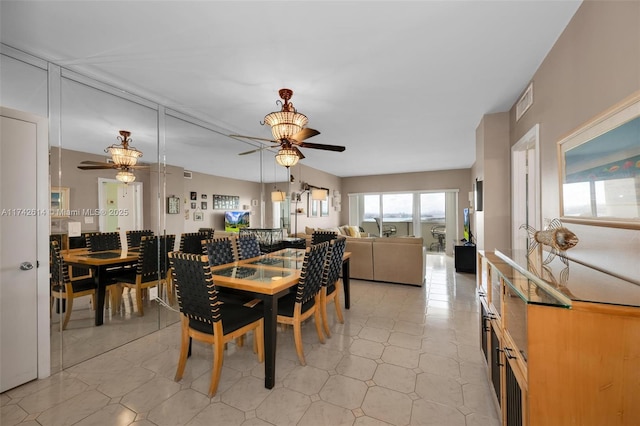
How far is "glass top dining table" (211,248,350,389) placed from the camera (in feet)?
6.30

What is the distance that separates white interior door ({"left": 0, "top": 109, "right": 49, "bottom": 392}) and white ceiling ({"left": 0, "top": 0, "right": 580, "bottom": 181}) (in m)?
0.40

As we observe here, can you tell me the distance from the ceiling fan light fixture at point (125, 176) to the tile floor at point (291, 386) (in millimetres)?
1722

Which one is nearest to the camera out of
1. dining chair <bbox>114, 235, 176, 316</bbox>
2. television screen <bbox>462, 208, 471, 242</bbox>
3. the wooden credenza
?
the wooden credenza

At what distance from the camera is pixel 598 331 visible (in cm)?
85

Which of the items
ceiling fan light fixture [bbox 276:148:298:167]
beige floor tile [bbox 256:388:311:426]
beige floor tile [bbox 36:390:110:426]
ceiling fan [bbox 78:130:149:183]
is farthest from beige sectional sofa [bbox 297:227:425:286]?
beige floor tile [bbox 36:390:110:426]

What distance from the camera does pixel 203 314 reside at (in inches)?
74.2

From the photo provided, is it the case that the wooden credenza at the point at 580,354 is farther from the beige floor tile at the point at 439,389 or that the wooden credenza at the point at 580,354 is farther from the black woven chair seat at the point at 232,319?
the black woven chair seat at the point at 232,319

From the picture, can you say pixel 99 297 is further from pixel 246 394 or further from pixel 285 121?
pixel 285 121

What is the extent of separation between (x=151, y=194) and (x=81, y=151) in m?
0.77

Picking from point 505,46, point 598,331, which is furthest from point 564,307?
point 505,46

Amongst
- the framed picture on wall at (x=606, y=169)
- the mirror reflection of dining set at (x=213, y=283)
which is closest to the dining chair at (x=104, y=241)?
the mirror reflection of dining set at (x=213, y=283)

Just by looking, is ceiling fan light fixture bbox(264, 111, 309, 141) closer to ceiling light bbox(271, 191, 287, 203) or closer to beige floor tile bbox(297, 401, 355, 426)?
beige floor tile bbox(297, 401, 355, 426)

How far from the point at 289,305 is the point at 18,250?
83.5 inches

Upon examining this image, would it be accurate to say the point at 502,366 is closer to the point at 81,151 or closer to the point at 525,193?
the point at 525,193
